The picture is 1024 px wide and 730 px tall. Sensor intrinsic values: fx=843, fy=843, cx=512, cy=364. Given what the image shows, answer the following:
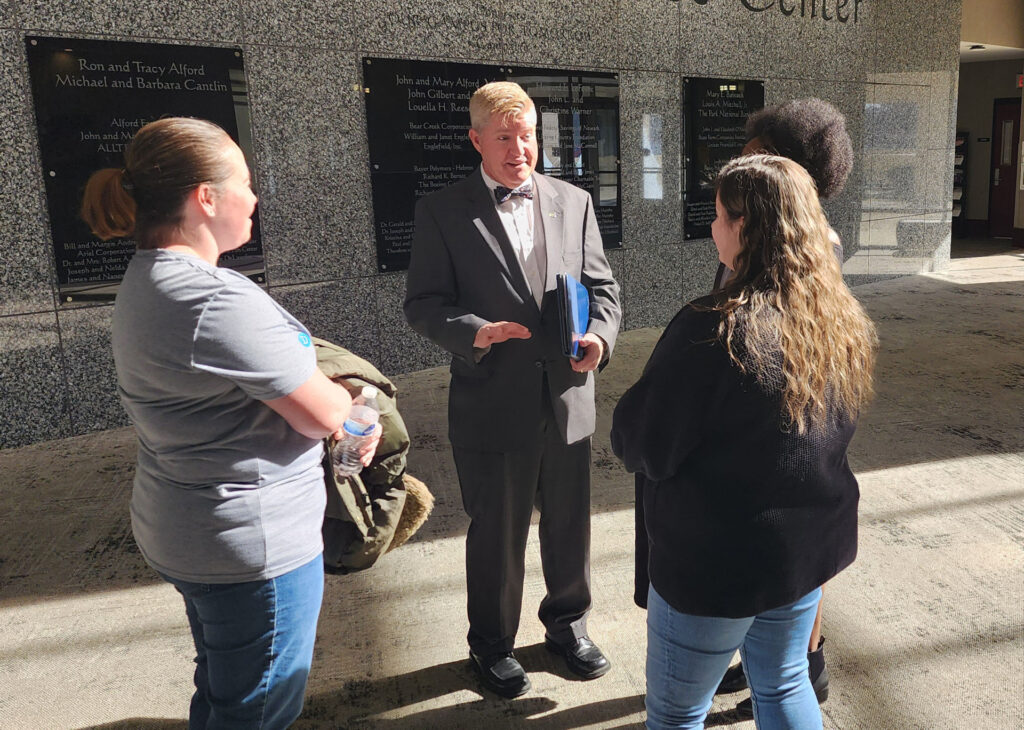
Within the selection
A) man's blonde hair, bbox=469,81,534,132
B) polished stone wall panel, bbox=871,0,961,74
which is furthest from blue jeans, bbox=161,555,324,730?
polished stone wall panel, bbox=871,0,961,74

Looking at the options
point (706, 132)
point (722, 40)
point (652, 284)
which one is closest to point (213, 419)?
point (652, 284)

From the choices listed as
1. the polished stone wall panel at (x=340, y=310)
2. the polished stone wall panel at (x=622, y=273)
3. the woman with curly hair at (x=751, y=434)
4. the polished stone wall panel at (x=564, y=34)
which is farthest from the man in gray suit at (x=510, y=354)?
the polished stone wall panel at (x=622, y=273)

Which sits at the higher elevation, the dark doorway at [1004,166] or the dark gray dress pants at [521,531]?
the dark doorway at [1004,166]

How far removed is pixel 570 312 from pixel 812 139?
82 cm

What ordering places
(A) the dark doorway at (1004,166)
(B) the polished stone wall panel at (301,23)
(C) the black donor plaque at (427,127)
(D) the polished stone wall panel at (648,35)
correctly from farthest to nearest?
(A) the dark doorway at (1004,166), (D) the polished stone wall panel at (648,35), (C) the black donor plaque at (427,127), (B) the polished stone wall panel at (301,23)

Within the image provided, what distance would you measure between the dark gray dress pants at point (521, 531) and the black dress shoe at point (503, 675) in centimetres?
3

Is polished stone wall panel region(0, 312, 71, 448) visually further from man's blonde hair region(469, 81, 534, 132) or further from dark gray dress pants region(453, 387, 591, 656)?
man's blonde hair region(469, 81, 534, 132)

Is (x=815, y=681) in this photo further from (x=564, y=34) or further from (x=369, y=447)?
(x=564, y=34)

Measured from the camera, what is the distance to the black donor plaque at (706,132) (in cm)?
747

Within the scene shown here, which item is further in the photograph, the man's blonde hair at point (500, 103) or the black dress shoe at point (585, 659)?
the black dress shoe at point (585, 659)

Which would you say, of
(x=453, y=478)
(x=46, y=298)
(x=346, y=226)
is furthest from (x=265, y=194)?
(x=453, y=478)

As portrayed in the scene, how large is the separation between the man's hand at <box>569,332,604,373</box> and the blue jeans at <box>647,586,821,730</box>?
0.74m

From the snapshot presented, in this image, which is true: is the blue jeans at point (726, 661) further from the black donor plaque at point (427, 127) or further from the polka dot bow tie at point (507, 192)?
the black donor plaque at point (427, 127)

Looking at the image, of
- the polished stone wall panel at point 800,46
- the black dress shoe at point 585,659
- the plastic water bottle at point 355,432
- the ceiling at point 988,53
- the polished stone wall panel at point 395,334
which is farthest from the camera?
the ceiling at point 988,53
